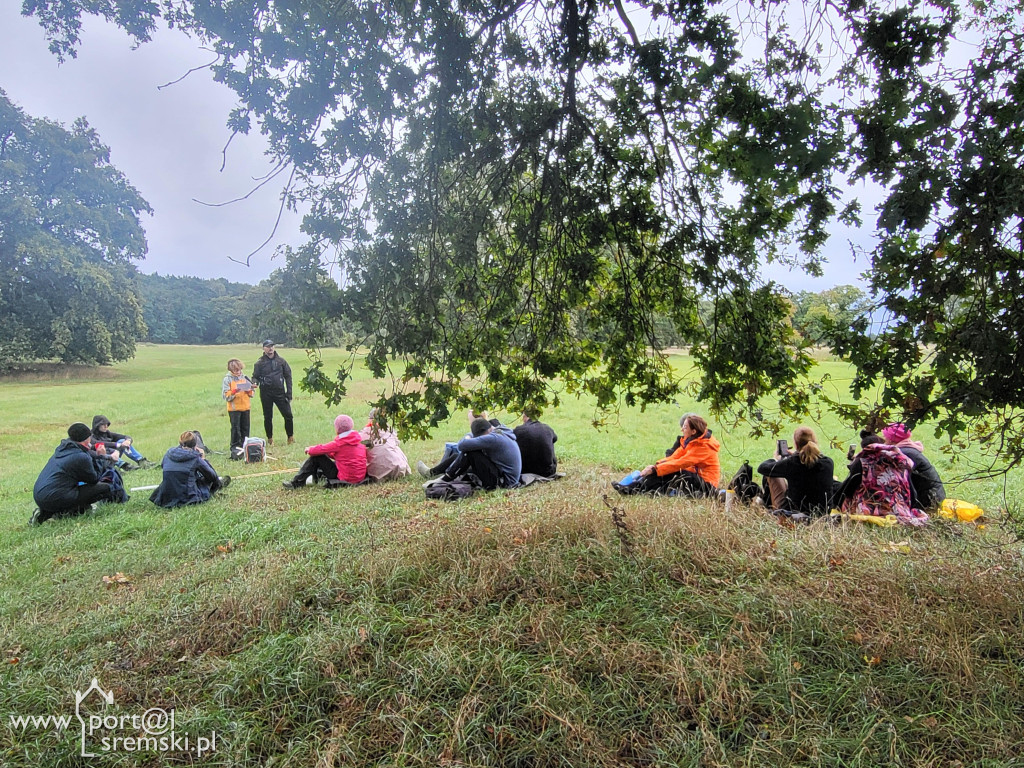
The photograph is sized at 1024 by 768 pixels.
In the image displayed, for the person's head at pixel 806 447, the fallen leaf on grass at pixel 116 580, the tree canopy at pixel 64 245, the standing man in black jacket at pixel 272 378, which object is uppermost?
the tree canopy at pixel 64 245

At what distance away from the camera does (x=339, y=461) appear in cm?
811

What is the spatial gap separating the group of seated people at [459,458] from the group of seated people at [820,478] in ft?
5.24

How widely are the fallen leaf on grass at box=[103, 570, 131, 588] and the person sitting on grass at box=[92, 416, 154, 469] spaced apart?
585 centimetres

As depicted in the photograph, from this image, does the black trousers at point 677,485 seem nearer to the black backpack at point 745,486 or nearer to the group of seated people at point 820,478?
the group of seated people at point 820,478

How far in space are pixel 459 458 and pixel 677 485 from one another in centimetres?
304

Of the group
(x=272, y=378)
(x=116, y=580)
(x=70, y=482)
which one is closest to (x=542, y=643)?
(x=116, y=580)

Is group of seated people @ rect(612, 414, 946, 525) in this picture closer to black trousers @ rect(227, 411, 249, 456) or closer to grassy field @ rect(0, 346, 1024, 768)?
grassy field @ rect(0, 346, 1024, 768)

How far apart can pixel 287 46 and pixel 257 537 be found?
4.49m

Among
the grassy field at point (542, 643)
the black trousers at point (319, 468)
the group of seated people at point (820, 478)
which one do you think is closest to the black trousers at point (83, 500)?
the grassy field at point (542, 643)

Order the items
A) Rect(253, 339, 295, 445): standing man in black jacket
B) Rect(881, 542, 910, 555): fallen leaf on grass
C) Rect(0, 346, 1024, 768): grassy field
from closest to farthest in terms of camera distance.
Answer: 1. Rect(0, 346, 1024, 768): grassy field
2. Rect(881, 542, 910, 555): fallen leaf on grass
3. Rect(253, 339, 295, 445): standing man in black jacket

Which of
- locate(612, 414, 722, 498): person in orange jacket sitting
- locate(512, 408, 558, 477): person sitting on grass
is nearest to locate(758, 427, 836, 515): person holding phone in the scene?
locate(612, 414, 722, 498): person in orange jacket sitting

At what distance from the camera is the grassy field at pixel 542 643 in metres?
2.45

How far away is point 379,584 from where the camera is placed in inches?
150

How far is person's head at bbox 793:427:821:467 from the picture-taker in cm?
579
